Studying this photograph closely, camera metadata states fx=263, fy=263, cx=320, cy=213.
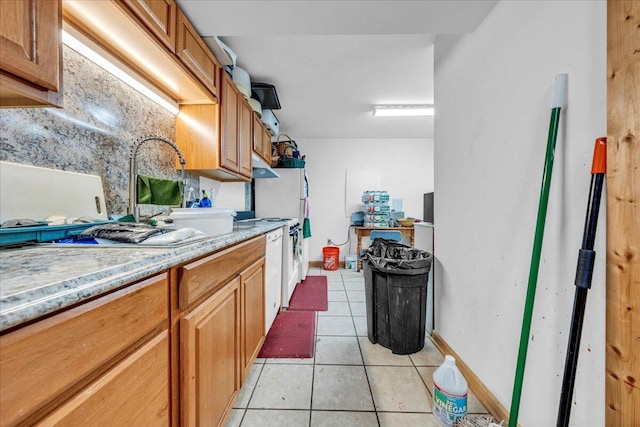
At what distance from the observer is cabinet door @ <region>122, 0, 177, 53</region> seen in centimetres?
109

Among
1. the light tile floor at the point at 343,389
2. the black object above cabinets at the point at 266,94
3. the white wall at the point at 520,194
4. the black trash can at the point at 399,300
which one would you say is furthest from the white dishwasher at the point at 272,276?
the black object above cabinets at the point at 266,94

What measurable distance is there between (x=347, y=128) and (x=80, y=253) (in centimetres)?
384

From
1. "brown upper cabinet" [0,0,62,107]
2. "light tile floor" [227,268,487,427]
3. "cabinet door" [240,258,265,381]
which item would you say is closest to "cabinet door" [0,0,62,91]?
"brown upper cabinet" [0,0,62,107]

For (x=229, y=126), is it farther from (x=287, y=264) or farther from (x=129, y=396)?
(x=129, y=396)

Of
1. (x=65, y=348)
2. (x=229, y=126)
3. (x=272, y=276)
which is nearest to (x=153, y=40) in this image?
(x=229, y=126)

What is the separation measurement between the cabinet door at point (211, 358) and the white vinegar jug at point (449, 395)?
95 centimetres

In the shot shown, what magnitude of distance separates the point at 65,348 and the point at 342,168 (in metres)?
4.44

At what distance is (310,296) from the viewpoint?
2988 mm

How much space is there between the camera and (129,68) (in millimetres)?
1398

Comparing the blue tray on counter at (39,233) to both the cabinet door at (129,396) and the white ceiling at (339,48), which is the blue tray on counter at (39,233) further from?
the white ceiling at (339,48)

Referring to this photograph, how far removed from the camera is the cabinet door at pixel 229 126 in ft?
6.41

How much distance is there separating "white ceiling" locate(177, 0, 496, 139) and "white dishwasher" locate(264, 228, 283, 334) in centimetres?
135

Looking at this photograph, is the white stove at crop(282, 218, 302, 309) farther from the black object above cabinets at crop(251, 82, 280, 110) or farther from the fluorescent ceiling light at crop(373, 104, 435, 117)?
the fluorescent ceiling light at crop(373, 104, 435, 117)

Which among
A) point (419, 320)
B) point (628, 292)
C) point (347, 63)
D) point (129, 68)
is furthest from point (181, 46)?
point (419, 320)
